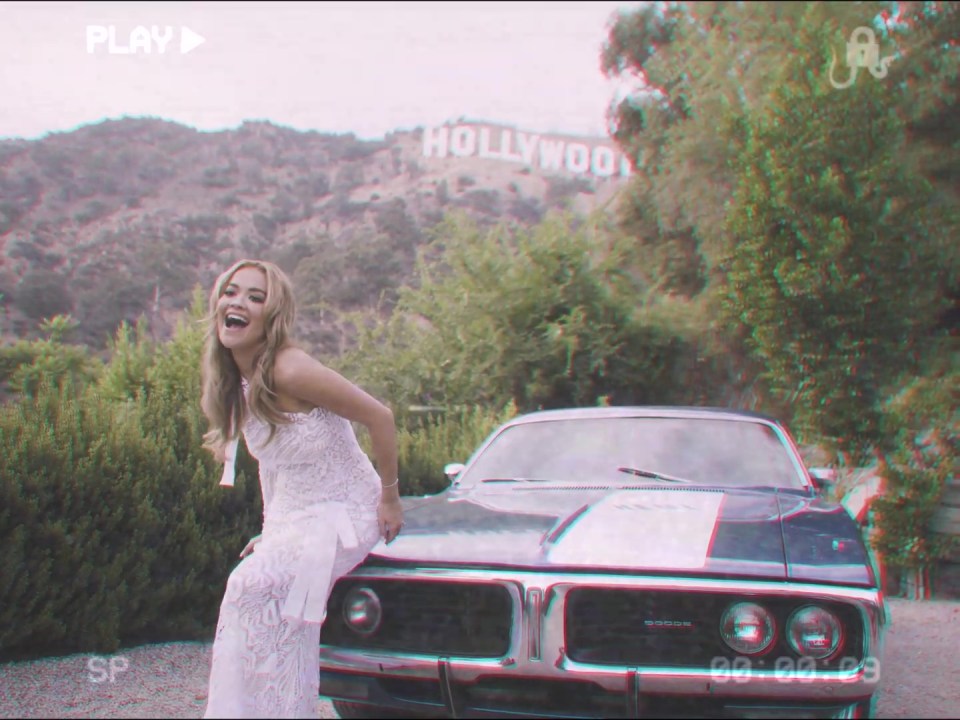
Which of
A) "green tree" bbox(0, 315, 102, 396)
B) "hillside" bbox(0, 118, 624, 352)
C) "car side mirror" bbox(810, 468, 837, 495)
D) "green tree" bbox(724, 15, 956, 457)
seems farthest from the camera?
"green tree" bbox(724, 15, 956, 457)

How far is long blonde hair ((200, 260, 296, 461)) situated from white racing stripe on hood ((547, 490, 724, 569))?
1.00m

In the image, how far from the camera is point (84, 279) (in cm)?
1050

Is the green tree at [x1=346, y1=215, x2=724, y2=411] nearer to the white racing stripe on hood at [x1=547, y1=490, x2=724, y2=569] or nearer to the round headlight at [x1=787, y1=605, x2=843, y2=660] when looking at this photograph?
the white racing stripe on hood at [x1=547, y1=490, x2=724, y2=569]

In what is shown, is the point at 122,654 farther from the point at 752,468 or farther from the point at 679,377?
the point at 679,377

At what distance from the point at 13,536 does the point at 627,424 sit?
2.76 meters

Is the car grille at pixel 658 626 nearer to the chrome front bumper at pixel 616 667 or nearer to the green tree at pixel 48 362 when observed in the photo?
the chrome front bumper at pixel 616 667

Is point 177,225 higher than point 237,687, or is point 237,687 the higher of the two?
point 177,225

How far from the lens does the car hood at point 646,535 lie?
2457 mm

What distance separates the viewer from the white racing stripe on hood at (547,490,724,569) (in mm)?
2488

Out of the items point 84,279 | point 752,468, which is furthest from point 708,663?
point 84,279

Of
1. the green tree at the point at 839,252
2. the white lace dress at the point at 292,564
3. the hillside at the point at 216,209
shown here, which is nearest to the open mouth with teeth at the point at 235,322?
the white lace dress at the point at 292,564

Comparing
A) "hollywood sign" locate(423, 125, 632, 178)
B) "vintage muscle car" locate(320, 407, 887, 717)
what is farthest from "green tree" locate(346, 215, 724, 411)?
"hollywood sign" locate(423, 125, 632, 178)

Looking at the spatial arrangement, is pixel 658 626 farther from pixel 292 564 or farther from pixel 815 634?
pixel 292 564

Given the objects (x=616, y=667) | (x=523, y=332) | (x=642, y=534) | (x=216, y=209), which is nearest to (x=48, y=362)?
(x=642, y=534)
